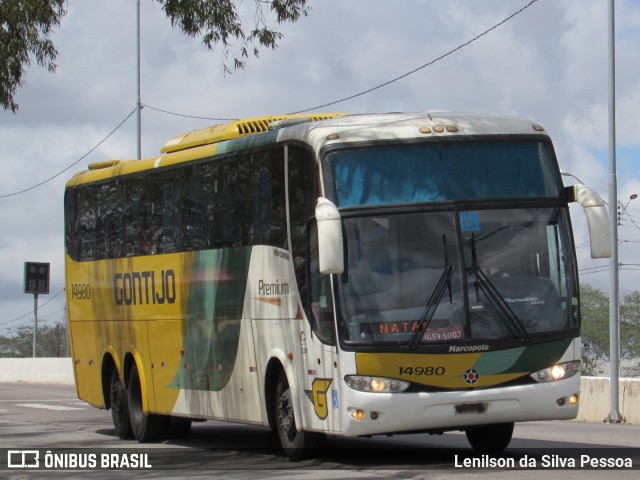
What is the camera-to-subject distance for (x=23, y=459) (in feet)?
51.9

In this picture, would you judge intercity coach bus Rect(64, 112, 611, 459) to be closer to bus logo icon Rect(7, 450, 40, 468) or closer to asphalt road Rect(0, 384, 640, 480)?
asphalt road Rect(0, 384, 640, 480)

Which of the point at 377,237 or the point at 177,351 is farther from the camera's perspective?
the point at 177,351

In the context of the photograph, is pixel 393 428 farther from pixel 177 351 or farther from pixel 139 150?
pixel 139 150

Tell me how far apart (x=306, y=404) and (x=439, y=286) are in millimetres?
1946

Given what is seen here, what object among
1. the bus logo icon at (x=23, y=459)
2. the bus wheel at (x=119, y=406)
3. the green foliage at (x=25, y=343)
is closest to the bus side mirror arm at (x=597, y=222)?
the bus logo icon at (x=23, y=459)

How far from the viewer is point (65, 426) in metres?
22.3

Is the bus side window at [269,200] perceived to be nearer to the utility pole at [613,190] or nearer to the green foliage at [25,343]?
the utility pole at [613,190]

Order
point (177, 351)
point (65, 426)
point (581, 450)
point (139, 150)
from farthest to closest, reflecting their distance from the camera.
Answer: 1. point (139, 150)
2. point (65, 426)
3. point (177, 351)
4. point (581, 450)

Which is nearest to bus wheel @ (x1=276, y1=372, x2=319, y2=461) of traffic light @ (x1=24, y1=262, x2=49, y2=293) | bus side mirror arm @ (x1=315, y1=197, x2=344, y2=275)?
bus side mirror arm @ (x1=315, y1=197, x2=344, y2=275)

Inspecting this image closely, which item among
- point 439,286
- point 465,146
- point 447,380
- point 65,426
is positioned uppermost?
point 465,146

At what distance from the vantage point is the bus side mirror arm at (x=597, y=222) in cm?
1299

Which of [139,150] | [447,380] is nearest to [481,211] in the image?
[447,380]

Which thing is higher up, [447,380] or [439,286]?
[439,286]

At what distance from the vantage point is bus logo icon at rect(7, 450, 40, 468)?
49.7 ft
